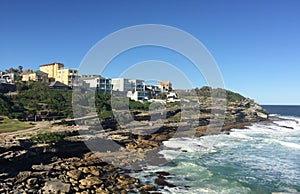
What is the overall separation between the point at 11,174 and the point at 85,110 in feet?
90.2

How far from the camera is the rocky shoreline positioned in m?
19.8

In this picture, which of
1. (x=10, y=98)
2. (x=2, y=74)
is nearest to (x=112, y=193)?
(x=10, y=98)

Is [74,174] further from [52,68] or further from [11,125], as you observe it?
[52,68]

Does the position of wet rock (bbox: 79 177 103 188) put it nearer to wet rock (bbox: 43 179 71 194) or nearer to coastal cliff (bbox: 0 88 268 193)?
coastal cliff (bbox: 0 88 268 193)

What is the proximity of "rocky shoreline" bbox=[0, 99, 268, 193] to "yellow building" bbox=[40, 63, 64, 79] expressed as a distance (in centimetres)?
4035

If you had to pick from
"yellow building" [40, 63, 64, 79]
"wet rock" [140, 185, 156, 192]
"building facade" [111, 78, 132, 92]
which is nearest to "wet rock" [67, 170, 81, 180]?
"wet rock" [140, 185, 156, 192]

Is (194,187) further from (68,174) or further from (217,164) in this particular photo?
(68,174)

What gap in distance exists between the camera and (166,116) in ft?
192

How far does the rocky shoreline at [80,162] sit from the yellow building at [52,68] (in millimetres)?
40354

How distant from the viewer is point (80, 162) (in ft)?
86.0

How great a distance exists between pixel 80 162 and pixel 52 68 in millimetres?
58293

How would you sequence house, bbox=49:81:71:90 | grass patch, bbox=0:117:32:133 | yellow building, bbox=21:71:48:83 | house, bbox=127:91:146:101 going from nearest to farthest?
grass patch, bbox=0:117:32:133
house, bbox=49:81:71:90
yellow building, bbox=21:71:48:83
house, bbox=127:91:146:101

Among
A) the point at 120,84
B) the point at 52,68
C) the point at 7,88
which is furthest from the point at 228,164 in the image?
the point at 52,68

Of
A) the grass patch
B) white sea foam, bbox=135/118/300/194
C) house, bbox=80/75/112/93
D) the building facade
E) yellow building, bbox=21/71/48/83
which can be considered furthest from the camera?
the building facade
